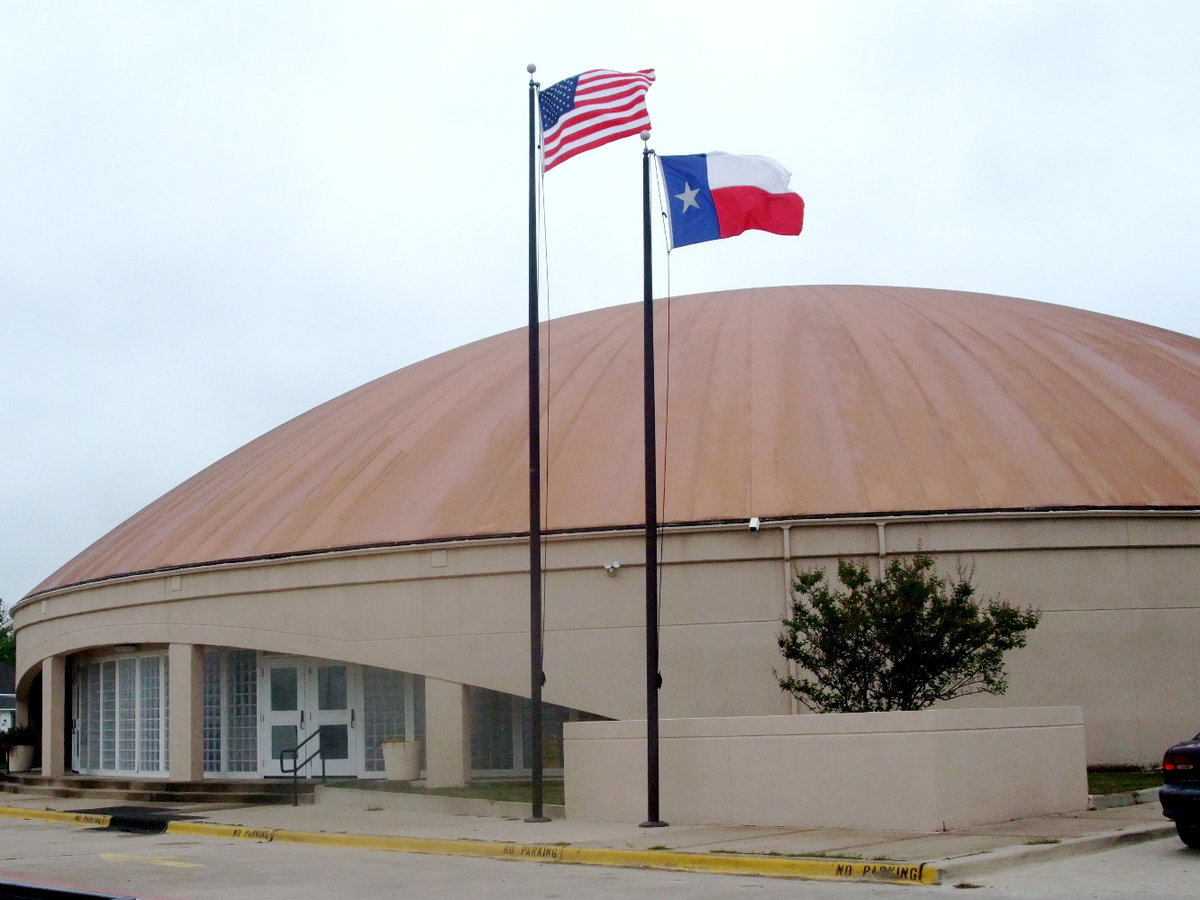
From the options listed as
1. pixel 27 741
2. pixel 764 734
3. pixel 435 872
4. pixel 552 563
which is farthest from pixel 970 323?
pixel 27 741

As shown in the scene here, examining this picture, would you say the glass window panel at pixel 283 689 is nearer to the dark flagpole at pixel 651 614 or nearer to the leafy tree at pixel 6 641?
the dark flagpole at pixel 651 614

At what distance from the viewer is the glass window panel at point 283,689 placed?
85.3 ft

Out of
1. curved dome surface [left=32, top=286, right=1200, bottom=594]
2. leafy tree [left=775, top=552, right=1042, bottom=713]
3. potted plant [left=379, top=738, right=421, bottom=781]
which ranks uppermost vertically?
curved dome surface [left=32, top=286, right=1200, bottom=594]

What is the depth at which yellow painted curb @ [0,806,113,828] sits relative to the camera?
2155 centimetres

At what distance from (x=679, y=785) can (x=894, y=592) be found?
140 inches

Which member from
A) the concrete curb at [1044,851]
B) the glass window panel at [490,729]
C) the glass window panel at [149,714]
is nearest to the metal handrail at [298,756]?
the glass window panel at [490,729]

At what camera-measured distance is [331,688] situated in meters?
25.6

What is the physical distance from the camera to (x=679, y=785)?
17.5m

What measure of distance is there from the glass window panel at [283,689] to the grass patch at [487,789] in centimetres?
247

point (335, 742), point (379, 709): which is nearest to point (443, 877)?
point (379, 709)

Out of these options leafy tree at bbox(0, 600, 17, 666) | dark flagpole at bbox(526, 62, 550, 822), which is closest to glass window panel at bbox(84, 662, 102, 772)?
dark flagpole at bbox(526, 62, 550, 822)

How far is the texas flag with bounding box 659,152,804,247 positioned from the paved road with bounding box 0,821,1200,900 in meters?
8.51

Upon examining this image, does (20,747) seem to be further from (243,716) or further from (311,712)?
(311,712)

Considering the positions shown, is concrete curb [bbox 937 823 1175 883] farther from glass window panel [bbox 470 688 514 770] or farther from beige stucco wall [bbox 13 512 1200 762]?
glass window panel [bbox 470 688 514 770]
